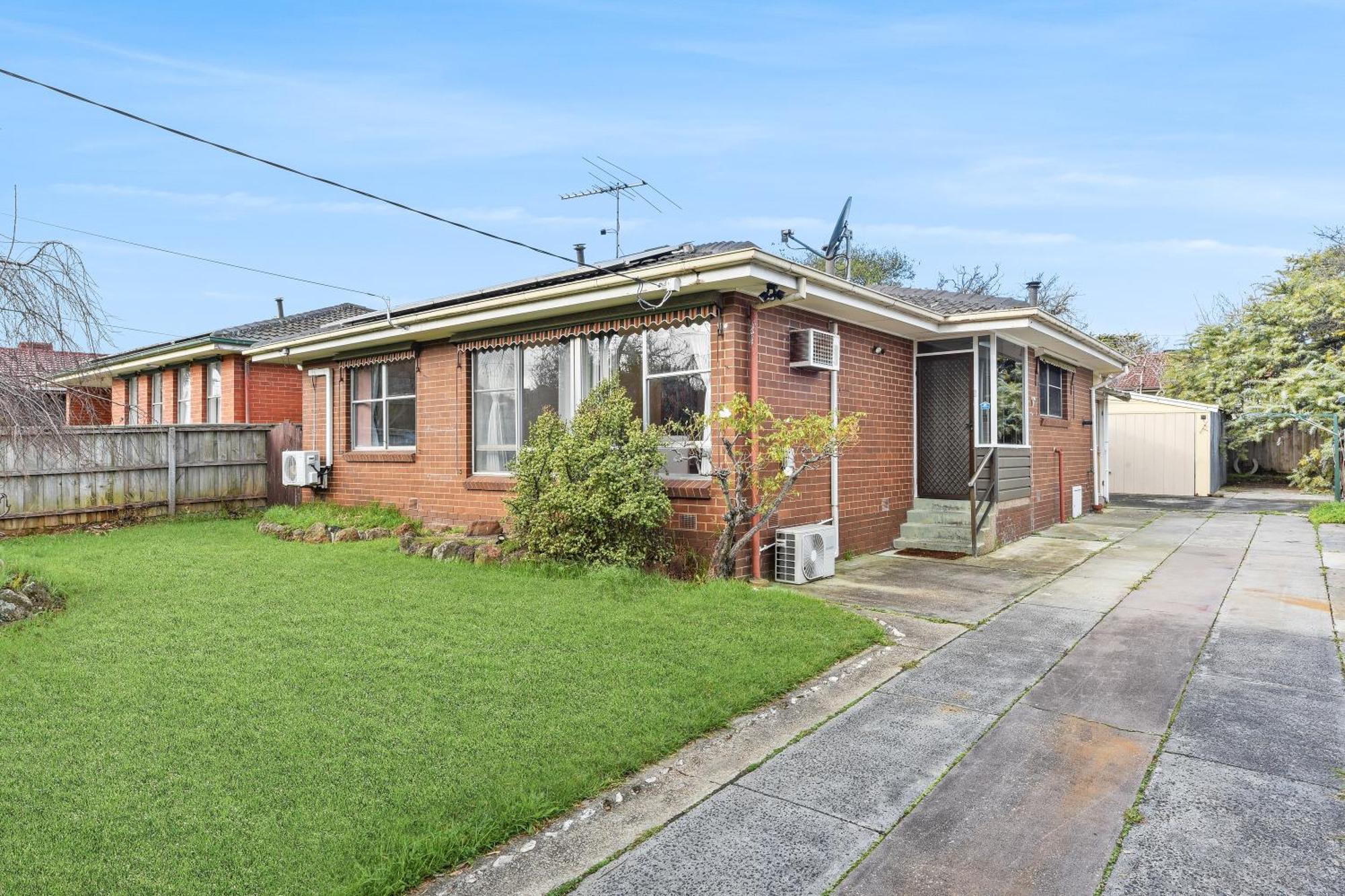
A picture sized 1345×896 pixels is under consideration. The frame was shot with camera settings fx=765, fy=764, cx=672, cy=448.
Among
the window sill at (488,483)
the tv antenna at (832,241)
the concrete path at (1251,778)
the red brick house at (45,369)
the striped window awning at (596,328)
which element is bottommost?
the concrete path at (1251,778)

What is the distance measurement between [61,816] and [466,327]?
747 centimetres

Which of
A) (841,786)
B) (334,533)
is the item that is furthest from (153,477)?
(841,786)

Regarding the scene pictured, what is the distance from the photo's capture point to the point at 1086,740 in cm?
384

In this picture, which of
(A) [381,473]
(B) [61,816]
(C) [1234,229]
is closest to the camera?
(B) [61,816]

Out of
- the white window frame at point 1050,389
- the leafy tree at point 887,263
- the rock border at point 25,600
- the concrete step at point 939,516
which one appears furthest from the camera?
the leafy tree at point 887,263

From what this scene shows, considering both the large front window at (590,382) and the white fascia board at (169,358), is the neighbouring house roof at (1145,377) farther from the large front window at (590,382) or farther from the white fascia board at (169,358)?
the white fascia board at (169,358)

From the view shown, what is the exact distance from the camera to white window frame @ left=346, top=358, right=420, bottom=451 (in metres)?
11.1

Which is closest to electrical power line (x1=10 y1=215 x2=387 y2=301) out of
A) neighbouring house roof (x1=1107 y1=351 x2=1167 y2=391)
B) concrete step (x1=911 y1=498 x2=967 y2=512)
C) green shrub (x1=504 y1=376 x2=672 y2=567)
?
green shrub (x1=504 y1=376 x2=672 y2=567)

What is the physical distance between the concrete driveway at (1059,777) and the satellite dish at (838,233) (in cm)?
431

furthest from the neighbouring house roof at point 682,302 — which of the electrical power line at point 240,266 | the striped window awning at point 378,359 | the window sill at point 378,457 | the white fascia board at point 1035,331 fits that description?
the window sill at point 378,457

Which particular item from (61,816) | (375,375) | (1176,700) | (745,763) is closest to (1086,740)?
(1176,700)

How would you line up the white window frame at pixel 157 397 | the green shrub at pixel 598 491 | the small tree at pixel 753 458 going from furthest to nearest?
the white window frame at pixel 157 397
the green shrub at pixel 598 491
the small tree at pixel 753 458

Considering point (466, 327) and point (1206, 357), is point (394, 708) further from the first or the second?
point (1206, 357)

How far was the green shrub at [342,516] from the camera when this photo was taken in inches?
420
